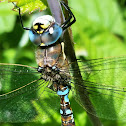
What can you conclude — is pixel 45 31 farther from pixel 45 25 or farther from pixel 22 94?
pixel 22 94

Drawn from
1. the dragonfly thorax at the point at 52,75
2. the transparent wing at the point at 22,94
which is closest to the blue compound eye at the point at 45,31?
the dragonfly thorax at the point at 52,75

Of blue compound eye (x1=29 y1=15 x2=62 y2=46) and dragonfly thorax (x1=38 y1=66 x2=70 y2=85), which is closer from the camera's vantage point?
blue compound eye (x1=29 y1=15 x2=62 y2=46)

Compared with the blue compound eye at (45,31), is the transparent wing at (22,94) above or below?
below

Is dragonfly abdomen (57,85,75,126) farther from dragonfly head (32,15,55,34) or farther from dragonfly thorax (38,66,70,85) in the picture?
dragonfly head (32,15,55,34)

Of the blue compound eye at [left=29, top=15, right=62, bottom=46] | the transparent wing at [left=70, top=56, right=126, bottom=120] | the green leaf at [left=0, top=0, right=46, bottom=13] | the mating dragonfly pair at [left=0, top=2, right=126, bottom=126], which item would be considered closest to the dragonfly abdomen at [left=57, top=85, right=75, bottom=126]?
the mating dragonfly pair at [left=0, top=2, right=126, bottom=126]

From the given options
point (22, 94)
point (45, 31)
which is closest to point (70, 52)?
point (45, 31)

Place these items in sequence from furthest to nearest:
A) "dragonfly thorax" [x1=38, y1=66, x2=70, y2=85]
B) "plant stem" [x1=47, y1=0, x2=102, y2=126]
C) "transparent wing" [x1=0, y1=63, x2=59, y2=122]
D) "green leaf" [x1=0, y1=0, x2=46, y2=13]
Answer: "transparent wing" [x1=0, y1=63, x2=59, y2=122] → "dragonfly thorax" [x1=38, y1=66, x2=70, y2=85] → "green leaf" [x1=0, y1=0, x2=46, y2=13] → "plant stem" [x1=47, y1=0, x2=102, y2=126]

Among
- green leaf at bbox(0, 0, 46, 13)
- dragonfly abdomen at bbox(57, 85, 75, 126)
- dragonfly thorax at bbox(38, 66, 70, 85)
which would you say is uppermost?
green leaf at bbox(0, 0, 46, 13)

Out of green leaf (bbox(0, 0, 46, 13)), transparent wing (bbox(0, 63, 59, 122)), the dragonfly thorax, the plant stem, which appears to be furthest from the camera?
transparent wing (bbox(0, 63, 59, 122))

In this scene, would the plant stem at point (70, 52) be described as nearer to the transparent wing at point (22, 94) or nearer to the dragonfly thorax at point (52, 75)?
the dragonfly thorax at point (52, 75)

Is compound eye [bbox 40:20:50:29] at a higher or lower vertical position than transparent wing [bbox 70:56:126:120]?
higher
